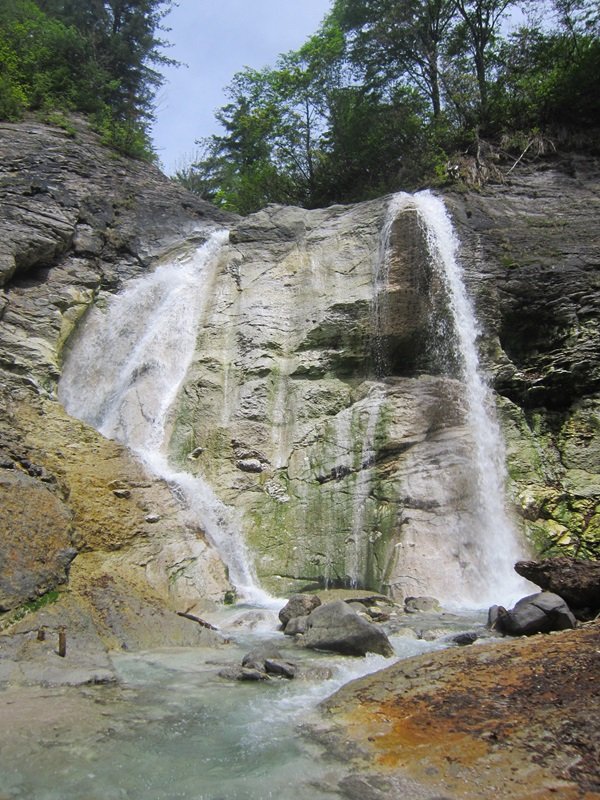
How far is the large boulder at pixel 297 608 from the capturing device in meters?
9.02

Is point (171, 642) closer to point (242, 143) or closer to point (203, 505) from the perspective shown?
point (203, 505)

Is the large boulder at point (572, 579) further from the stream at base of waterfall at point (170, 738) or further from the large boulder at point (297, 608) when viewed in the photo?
the large boulder at point (297, 608)

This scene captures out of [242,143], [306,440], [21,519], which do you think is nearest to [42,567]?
[21,519]

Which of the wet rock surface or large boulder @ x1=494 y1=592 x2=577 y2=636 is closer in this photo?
the wet rock surface

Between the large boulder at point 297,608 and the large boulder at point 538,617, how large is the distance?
2.69m

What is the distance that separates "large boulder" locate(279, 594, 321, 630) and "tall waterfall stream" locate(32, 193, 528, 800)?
0.88ft

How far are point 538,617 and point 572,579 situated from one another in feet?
3.68

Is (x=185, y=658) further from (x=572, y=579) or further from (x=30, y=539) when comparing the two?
(x=572, y=579)

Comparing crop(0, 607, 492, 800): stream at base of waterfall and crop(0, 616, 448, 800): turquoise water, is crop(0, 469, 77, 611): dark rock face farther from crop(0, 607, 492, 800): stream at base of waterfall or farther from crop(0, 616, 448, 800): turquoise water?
crop(0, 616, 448, 800): turquoise water

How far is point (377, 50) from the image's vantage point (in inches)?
1039

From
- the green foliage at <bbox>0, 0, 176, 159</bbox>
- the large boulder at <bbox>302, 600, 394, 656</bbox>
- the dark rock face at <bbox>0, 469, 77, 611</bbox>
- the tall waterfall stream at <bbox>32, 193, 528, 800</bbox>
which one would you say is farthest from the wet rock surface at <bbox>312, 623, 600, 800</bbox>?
the green foliage at <bbox>0, 0, 176, 159</bbox>

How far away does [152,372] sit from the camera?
604 inches

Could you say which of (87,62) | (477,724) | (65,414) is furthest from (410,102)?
(477,724)

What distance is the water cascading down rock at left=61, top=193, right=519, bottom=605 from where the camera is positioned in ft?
38.7
